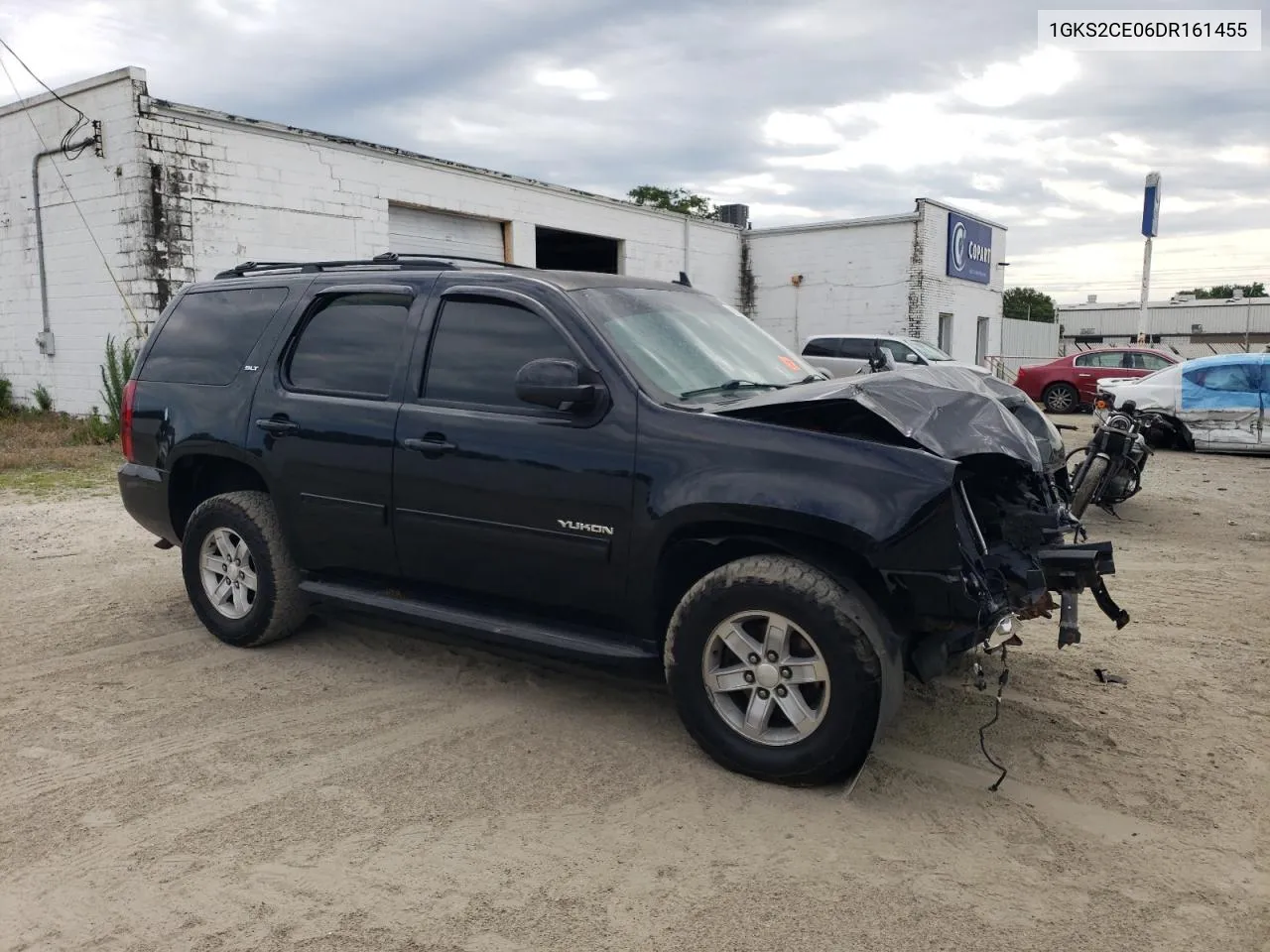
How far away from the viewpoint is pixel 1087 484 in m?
8.49

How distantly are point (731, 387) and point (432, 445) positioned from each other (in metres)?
1.34

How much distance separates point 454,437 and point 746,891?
224 cm

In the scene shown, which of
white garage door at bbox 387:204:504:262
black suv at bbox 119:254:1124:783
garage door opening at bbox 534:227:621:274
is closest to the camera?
black suv at bbox 119:254:1124:783

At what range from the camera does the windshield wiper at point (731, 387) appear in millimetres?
4156

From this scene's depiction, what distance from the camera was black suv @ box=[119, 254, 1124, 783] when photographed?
3520mm

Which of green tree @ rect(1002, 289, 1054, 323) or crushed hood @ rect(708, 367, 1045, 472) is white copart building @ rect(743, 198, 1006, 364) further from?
green tree @ rect(1002, 289, 1054, 323)

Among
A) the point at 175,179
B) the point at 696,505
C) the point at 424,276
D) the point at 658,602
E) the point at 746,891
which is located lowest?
the point at 746,891

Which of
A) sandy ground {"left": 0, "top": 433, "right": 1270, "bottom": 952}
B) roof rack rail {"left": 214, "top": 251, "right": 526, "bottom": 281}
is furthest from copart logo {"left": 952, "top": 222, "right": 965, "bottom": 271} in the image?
roof rack rail {"left": 214, "top": 251, "right": 526, "bottom": 281}

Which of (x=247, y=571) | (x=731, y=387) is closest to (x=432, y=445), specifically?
(x=731, y=387)

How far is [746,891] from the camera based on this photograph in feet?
9.80

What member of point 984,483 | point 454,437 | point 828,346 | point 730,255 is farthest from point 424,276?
point 730,255

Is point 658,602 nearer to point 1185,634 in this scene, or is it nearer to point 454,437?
point 454,437

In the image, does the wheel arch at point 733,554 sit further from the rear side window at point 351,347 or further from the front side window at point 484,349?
the rear side window at point 351,347

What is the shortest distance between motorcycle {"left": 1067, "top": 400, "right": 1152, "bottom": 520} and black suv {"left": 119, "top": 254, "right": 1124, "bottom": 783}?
14.6ft
